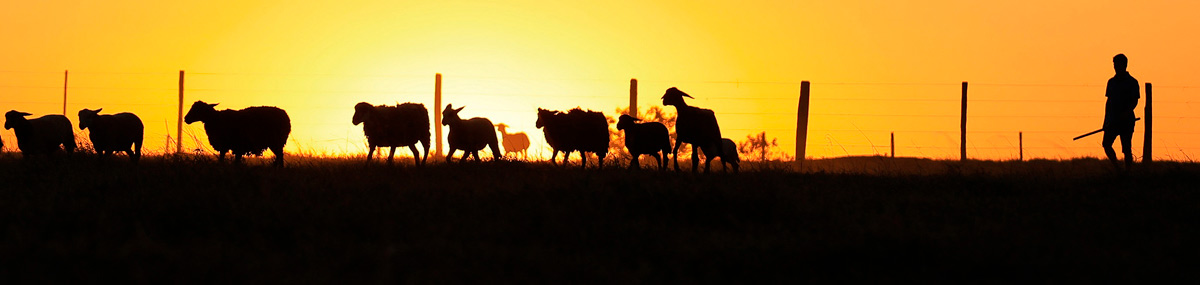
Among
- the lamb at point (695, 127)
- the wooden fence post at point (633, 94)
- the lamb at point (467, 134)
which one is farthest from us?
the wooden fence post at point (633, 94)

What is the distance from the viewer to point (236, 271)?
241 inches

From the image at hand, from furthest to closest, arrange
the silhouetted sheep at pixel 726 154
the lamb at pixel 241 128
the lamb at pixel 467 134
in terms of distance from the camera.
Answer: the lamb at pixel 467 134, the lamb at pixel 241 128, the silhouetted sheep at pixel 726 154

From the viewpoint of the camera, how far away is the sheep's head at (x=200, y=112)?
13227 mm

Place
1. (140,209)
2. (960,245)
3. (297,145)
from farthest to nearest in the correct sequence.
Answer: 1. (297,145)
2. (140,209)
3. (960,245)

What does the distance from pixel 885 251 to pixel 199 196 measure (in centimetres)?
486

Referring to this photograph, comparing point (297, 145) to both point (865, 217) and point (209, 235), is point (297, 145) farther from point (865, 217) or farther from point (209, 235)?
point (865, 217)

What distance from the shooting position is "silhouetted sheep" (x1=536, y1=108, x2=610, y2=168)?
44.4ft

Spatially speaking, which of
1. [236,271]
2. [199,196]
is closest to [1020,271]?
[236,271]

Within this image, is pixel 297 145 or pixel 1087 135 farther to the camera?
pixel 297 145

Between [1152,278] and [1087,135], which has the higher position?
[1087,135]

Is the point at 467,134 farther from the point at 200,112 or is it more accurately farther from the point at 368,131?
the point at 200,112

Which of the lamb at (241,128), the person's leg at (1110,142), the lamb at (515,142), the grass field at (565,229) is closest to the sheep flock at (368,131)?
the lamb at (241,128)

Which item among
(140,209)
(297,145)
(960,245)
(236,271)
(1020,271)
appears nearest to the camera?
(236,271)

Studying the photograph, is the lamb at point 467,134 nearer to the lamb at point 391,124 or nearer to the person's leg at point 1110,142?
the lamb at point 391,124
